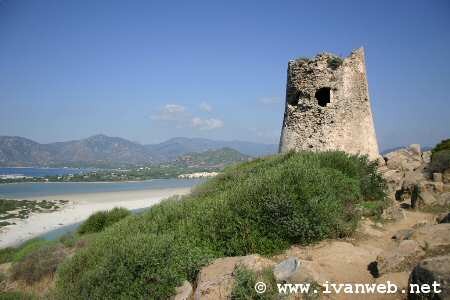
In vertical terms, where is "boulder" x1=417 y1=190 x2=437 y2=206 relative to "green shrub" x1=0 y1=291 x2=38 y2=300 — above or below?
above

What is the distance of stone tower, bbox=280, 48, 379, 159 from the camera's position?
11586 millimetres

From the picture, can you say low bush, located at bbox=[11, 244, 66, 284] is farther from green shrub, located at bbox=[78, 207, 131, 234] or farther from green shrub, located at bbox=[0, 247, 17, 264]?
green shrub, located at bbox=[0, 247, 17, 264]

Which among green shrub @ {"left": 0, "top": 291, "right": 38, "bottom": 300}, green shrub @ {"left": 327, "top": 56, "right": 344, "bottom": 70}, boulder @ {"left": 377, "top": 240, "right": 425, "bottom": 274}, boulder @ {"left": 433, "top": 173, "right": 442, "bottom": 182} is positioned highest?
green shrub @ {"left": 327, "top": 56, "right": 344, "bottom": 70}

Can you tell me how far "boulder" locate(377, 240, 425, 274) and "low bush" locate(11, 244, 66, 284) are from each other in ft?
40.6

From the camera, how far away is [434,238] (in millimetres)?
4543

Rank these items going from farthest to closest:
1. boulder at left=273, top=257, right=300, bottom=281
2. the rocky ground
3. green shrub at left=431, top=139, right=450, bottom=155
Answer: green shrub at left=431, top=139, right=450, bottom=155 < boulder at left=273, top=257, right=300, bottom=281 < the rocky ground

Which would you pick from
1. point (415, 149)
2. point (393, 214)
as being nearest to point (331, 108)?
point (393, 214)

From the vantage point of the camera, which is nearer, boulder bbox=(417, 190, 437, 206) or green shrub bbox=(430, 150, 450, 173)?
boulder bbox=(417, 190, 437, 206)

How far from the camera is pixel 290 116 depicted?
12.6m

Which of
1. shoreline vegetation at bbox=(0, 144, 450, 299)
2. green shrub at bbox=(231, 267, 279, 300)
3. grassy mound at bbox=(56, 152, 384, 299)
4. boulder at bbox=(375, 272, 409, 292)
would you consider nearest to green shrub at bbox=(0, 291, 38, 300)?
grassy mound at bbox=(56, 152, 384, 299)

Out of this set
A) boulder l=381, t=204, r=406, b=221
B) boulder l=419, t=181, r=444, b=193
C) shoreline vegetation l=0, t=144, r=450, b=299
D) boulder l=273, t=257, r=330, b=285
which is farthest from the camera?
boulder l=419, t=181, r=444, b=193

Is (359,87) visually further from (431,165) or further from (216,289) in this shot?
(216,289)

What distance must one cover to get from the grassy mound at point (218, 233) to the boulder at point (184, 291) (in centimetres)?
8

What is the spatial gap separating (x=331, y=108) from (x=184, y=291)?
28.4ft
